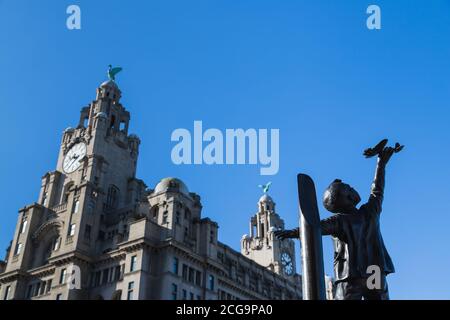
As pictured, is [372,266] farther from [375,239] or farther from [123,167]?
[123,167]

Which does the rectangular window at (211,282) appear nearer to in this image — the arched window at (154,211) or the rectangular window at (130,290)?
the arched window at (154,211)

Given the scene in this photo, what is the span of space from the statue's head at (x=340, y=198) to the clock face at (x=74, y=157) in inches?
2655

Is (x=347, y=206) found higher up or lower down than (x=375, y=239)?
higher up

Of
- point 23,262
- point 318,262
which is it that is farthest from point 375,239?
point 23,262

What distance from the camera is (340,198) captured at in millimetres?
7977

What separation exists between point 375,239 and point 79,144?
236 feet

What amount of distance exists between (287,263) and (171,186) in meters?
40.4

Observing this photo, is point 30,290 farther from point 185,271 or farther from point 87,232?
point 185,271

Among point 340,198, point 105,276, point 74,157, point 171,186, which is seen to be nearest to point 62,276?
point 105,276

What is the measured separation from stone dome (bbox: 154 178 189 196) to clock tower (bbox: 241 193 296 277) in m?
30.9

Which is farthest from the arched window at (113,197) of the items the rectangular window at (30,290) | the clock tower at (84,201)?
the rectangular window at (30,290)

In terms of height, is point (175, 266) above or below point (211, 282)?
above

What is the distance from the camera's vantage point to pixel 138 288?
54562mm

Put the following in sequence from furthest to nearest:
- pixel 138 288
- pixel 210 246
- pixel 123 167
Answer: pixel 123 167 < pixel 210 246 < pixel 138 288
